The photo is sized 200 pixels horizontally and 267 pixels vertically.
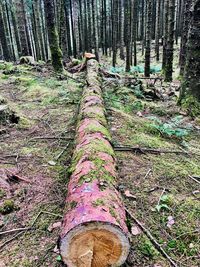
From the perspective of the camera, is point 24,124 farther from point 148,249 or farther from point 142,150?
point 148,249

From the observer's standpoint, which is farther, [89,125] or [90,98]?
[90,98]

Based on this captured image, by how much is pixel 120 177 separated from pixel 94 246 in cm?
180

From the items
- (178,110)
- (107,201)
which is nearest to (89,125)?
(107,201)

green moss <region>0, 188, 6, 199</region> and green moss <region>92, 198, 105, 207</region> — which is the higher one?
green moss <region>92, 198, 105, 207</region>

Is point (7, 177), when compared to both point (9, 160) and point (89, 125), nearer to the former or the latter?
point (9, 160)

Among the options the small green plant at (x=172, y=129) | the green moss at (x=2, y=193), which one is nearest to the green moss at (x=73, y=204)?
the green moss at (x=2, y=193)

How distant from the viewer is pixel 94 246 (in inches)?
94.0

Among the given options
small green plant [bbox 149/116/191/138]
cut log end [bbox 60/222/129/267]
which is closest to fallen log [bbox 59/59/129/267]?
cut log end [bbox 60/222/129/267]

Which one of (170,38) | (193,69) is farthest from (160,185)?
(170,38)

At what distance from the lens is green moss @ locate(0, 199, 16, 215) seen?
3.45 metres

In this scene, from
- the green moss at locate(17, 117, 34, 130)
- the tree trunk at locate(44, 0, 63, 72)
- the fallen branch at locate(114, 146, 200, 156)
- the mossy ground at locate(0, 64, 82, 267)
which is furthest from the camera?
the tree trunk at locate(44, 0, 63, 72)

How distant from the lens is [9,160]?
4.59m

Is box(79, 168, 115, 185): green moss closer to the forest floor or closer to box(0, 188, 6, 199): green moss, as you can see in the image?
the forest floor

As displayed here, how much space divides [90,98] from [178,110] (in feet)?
7.43
